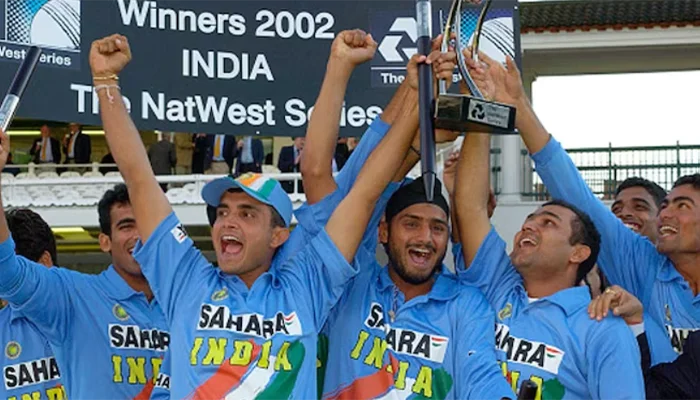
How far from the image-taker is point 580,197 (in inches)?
232

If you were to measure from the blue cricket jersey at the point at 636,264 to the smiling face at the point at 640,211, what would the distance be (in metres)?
0.54

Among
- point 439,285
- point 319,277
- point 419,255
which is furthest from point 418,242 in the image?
point 319,277

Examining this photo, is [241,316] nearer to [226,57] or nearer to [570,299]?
[570,299]

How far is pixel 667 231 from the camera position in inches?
227

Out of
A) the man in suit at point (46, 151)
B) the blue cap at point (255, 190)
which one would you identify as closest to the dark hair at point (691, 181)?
the blue cap at point (255, 190)

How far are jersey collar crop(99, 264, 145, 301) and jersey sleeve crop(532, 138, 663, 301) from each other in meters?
1.99

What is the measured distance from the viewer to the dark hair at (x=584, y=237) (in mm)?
5500

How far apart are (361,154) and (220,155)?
47.2ft

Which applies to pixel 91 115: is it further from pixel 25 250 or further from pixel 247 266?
pixel 247 266

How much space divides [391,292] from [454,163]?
1.07 metres

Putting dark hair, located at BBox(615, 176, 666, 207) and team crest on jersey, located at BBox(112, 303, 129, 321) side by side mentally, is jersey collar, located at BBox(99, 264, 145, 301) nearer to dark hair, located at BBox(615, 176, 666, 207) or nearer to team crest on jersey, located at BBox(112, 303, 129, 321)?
team crest on jersey, located at BBox(112, 303, 129, 321)

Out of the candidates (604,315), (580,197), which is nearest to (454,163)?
(580,197)

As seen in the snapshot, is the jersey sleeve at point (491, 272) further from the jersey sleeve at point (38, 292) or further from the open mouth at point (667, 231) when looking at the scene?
the jersey sleeve at point (38, 292)

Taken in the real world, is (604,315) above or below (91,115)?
below
